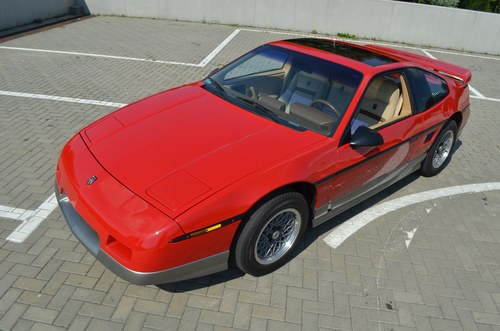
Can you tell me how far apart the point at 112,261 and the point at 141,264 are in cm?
24

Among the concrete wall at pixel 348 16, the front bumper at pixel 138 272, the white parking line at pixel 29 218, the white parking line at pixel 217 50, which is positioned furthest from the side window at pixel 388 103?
the concrete wall at pixel 348 16

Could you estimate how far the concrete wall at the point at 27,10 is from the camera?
10.8 metres

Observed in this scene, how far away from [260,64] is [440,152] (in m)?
2.58

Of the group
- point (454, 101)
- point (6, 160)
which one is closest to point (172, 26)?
point (6, 160)

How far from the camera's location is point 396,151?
4.03m

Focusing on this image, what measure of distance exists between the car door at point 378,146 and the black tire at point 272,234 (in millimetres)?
421

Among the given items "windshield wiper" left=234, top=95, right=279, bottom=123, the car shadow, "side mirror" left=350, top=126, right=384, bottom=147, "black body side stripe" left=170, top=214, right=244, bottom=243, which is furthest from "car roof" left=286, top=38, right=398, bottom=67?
"black body side stripe" left=170, top=214, right=244, bottom=243

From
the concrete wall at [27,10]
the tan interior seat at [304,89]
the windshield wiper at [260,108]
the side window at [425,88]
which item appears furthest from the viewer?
the concrete wall at [27,10]

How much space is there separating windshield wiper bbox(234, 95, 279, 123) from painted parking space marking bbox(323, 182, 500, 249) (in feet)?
4.18

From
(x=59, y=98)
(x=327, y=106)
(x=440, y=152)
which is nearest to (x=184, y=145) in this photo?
(x=327, y=106)

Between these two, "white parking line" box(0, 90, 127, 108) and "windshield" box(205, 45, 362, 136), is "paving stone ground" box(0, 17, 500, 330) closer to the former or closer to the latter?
"white parking line" box(0, 90, 127, 108)

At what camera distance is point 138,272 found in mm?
2613

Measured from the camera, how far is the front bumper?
8.68 feet

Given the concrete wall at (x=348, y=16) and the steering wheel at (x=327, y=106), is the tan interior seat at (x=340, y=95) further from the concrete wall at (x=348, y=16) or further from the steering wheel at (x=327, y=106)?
the concrete wall at (x=348, y=16)
